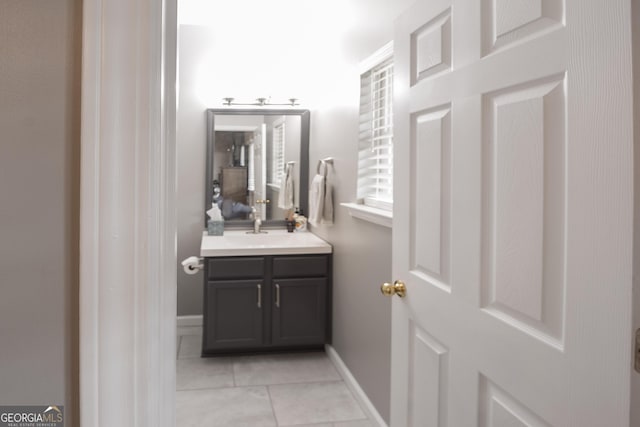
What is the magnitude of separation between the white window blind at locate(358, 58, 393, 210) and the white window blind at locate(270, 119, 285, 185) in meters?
1.33

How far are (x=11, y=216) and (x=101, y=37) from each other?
9.8 inches

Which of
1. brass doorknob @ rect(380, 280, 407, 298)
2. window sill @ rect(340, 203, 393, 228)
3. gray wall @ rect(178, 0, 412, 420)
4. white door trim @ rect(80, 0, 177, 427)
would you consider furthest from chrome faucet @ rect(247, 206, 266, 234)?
white door trim @ rect(80, 0, 177, 427)

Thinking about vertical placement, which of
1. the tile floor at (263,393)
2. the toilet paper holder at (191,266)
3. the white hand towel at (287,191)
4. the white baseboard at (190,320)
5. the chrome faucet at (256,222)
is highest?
the white hand towel at (287,191)

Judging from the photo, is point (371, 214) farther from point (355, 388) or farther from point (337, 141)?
point (355, 388)

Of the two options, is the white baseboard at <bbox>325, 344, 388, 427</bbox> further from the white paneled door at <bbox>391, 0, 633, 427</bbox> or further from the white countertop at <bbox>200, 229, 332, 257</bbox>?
the white paneled door at <bbox>391, 0, 633, 427</bbox>

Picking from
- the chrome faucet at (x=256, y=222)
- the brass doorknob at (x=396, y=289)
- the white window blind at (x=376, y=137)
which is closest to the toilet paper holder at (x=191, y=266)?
the chrome faucet at (x=256, y=222)

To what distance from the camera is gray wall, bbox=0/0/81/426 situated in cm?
62

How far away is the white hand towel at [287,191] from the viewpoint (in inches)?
157

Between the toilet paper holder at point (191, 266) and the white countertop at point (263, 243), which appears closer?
the white countertop at point (263, 243)

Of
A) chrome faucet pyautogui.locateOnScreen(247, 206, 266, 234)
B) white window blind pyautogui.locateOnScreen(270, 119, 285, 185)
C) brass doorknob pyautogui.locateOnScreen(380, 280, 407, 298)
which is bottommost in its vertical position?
brass doorknob pyautogui.locateOnScreen(380, 280, 407, 298)

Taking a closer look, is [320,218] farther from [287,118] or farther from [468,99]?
[468,99]

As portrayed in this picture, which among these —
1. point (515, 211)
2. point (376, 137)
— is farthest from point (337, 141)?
point (515, 211)

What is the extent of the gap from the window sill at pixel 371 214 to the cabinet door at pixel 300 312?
2.54ft

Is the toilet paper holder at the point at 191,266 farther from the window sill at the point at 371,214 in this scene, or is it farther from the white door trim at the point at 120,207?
the white door trim at the point at 120,207
